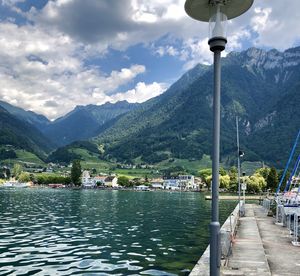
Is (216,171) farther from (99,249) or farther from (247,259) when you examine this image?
(99,249)

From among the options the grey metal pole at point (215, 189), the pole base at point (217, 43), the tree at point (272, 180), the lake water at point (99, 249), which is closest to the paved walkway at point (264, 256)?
the lake water at point (99, 249)

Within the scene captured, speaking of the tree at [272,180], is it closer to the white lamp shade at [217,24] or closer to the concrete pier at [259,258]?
the concrete pier at [259,258]

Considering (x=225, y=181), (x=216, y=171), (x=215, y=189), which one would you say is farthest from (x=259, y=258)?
(x=225, y=181)

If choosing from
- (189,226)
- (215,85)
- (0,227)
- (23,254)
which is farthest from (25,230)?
(215,85)

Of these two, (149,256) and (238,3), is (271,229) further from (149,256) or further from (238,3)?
(238,3)

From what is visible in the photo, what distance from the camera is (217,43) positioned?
9281 millimetres

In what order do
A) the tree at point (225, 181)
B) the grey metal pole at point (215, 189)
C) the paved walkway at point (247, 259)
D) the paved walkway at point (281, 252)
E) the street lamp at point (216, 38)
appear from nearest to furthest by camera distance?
the grey metal pole at point (215, 189)
the street lamp at point (216, 38)
the paved walkway at point (247, 259)
the paved walkway at point (281, 252)
the tree at point (225, 181)

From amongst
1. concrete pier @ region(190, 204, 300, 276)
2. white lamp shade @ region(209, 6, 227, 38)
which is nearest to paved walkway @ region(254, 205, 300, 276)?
concrete pier @ region(190, 204, 300, 276)

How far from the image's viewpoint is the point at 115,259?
24.4 metres

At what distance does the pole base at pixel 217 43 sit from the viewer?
9.27m

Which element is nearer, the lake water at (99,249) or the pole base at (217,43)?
the pole base at (217,43)

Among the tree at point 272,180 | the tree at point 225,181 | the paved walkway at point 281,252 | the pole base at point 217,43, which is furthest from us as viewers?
the tree at point 225,181

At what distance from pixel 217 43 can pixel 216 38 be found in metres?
0.12

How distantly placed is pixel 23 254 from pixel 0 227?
17.7 meters
